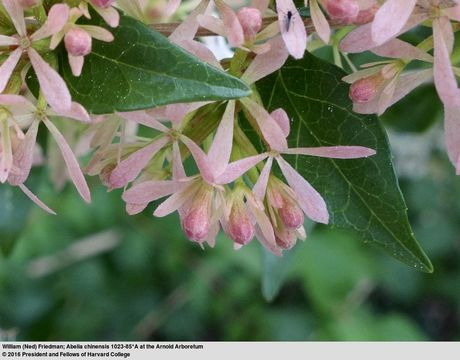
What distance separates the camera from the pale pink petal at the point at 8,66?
0.49 m

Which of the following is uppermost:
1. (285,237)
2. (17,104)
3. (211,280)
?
(17,104)

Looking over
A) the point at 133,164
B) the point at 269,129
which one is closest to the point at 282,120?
the point at 269,129

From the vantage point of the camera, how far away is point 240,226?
525 millimetres

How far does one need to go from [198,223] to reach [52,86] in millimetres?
136

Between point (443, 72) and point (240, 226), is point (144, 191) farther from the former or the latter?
point (443, 72)

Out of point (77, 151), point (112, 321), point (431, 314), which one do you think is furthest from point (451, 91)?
point (431, 314)

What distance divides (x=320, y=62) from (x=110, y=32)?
163 millimetres

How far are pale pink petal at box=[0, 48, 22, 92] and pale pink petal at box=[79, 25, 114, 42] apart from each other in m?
0.05

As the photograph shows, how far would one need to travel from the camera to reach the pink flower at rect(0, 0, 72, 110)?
473 millimetres

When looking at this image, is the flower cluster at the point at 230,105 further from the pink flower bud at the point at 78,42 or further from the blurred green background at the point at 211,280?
the blurred green background at the point at 211,280

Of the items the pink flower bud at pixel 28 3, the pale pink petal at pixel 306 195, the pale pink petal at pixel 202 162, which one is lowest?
the pale pink petal at pixel 306 195

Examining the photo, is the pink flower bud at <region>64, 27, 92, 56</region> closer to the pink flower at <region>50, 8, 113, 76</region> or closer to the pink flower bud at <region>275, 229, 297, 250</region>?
the pink flower at <region>50, 8, 113, 76</region>

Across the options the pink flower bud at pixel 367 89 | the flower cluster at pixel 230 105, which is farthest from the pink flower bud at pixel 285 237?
the pink flower bud at pixel 367 89

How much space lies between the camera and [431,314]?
2.09 m
